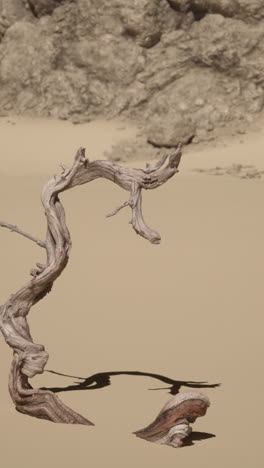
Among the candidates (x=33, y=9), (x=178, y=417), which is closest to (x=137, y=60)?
(x=33, y=9)

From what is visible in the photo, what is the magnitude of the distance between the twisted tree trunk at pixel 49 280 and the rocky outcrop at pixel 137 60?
1206 centimetres

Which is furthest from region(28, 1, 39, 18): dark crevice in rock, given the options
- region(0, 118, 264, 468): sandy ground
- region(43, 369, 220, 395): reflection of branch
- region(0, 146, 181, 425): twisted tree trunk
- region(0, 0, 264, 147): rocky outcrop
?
region(0, 146, 181, 425): twisted tree trunk

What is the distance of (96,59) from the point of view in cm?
2370

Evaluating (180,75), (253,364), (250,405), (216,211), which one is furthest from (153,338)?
(180,75)

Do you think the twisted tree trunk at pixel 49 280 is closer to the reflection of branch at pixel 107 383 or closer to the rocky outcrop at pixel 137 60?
the reflection of branch at pixel 107 383

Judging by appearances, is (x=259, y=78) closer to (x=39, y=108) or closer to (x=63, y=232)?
(x=39, y=108)

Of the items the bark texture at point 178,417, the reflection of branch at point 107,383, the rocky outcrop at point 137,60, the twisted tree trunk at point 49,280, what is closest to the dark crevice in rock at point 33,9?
the rocky outcrop at point 137,60

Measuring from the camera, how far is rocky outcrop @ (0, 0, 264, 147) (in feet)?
73.9

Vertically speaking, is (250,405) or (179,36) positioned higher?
(179,36)

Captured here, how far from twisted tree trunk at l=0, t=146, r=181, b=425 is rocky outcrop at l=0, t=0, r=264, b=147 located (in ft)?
39.6

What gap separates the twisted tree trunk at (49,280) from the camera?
9805mm

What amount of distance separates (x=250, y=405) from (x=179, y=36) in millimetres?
13930

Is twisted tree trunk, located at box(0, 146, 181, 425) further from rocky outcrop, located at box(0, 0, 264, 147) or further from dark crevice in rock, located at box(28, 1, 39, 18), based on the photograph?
dark crevice in rock, located at box(28, 1, 39, 18)

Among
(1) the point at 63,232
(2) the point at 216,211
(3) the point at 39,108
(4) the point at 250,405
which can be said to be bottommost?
(4) the point at 250,405
